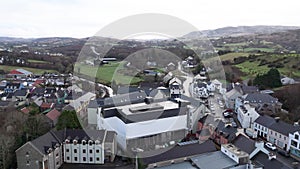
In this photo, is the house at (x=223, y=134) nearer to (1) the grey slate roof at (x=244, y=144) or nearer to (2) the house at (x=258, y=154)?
(1) the grey slate roof at (x=244, y=144)

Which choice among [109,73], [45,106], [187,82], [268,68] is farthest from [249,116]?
[109,73]

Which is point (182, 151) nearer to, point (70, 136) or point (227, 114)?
point (70, 136)

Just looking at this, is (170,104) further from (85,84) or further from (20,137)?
(85,84)

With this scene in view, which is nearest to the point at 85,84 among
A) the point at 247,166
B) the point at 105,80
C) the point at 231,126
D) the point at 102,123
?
the point at 105,80

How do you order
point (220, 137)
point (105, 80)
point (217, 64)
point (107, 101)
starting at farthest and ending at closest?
point (217, 64) → point (105, 80) → point (107, 101) → point (220, 137)

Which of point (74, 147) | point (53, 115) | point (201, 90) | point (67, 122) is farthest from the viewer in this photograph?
point (201, 90)

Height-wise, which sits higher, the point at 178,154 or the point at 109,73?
the point at 109,73
